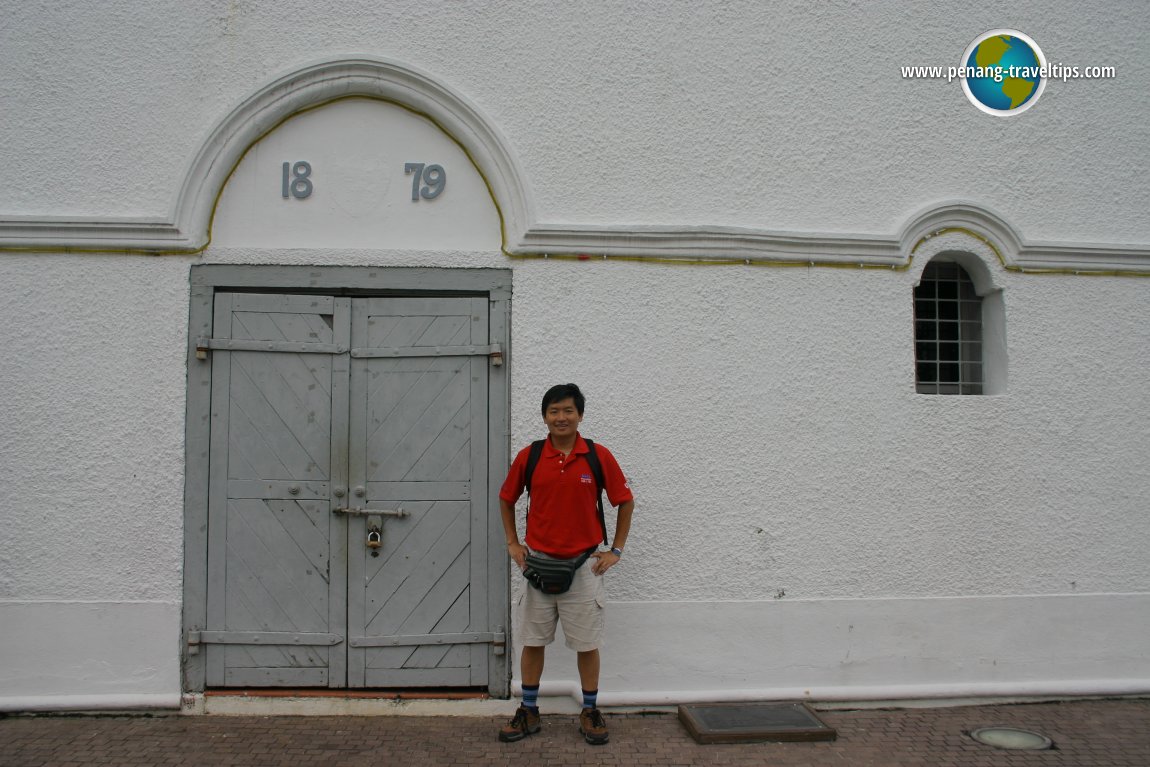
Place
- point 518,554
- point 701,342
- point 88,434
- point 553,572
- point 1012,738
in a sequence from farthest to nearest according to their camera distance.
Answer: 1. point 701,342
2. point 88,434
3. point 1012,738
4. point 518,554
5. point 553,572

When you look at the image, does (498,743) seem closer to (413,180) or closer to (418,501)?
(418,501)

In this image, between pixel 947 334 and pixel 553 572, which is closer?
pixel 553 572

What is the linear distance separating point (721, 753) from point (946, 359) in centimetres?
279

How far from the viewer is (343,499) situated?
450cm

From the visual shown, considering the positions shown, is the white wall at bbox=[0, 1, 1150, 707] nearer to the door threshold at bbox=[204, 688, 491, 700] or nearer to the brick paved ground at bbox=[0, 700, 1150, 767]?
the brick paved ground at bbox=[0, 700, 1150, 767]

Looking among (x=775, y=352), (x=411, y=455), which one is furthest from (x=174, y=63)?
(x=775, y=352)

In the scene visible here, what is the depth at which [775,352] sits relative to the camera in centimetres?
470

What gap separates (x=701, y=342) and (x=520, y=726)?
89.5 inches

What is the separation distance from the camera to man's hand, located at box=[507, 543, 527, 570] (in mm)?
4062

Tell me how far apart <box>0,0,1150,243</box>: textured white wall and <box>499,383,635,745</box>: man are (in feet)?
4.51

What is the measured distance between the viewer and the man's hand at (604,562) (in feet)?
13.3

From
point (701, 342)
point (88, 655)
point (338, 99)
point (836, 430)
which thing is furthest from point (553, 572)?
point (338, 99)

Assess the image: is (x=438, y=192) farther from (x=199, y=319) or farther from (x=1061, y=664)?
(x=1061, y=664)

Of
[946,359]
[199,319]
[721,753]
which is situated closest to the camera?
[721,753]
